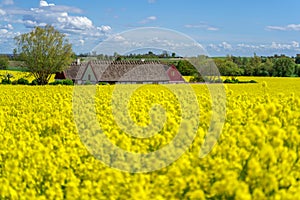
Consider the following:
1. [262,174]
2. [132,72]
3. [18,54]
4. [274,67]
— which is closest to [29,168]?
[262,174]

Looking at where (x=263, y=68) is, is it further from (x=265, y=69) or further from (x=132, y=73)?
(x=132, y=73)

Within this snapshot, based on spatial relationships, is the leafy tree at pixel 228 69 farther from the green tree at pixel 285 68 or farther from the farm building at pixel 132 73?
the farm building at pixel 132 73

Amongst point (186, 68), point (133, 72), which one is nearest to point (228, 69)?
point (186, 68)

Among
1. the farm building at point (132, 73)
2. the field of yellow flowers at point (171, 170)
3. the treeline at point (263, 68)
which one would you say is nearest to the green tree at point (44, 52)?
the farm building at point (132, 73)

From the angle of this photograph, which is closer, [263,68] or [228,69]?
[228,69]

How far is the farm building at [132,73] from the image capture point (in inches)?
1384

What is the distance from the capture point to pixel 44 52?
2485 inches

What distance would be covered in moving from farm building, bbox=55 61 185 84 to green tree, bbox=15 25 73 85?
29.4 feet

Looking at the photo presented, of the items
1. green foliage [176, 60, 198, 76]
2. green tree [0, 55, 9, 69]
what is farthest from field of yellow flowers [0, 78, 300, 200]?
green tree [0, 55, 9, 69]

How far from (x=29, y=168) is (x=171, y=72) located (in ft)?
122

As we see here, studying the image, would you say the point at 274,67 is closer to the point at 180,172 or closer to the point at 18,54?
the point at 18,54

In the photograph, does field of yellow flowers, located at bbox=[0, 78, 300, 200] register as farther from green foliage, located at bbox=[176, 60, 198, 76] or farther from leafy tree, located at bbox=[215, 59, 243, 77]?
leafy tree, located at bbox=[215, 59, 243, 77]

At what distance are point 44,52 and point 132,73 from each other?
26809 millimetres

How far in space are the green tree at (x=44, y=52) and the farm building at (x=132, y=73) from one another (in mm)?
8972
